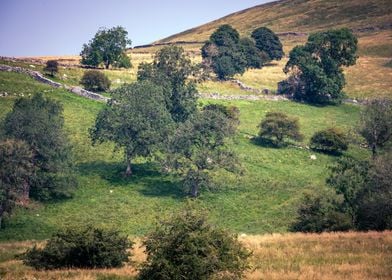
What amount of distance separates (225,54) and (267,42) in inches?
966

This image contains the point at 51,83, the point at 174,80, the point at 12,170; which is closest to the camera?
the point at 12,170

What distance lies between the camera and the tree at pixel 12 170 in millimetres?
41500

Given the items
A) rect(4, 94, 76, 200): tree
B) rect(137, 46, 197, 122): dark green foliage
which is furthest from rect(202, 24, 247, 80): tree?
rect(4, 94, 76, 200): tree

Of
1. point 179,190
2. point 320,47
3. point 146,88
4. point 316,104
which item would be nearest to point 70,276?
point 179,190

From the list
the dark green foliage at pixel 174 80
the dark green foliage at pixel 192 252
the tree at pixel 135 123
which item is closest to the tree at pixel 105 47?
the dark green foliage at pixel 174 80

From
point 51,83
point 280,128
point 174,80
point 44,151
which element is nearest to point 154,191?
point 44,151

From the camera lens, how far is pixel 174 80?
227ft

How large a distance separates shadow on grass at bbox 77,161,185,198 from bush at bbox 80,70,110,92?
86.3 feet

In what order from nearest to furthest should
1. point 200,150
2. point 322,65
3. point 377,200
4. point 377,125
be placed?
1. point 377,200
2. point 200,150
3. point 377,125
4. point 322,65

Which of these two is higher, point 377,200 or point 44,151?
point 44,151

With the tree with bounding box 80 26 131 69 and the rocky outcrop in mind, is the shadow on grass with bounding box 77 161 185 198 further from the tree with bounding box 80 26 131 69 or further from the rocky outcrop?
the tree with bounding box 80 26 131 69

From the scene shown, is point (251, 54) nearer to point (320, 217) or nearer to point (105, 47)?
point (105, 47)

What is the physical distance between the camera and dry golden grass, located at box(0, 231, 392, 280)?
21.3 metres

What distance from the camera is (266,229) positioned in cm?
4256
